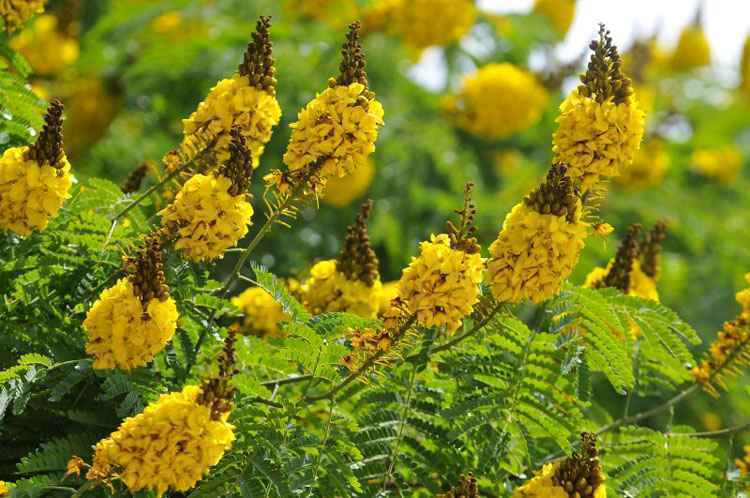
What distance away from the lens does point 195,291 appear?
4000 millimetres

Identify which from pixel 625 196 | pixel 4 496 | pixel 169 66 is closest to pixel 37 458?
pixel 4 496

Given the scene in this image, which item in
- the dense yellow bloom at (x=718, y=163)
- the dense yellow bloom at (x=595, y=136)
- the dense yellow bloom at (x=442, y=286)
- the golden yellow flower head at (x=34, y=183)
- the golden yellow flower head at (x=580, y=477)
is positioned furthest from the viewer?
the dense yellow bloom at (x=718, y=163)

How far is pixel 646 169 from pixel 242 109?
22.3 feet

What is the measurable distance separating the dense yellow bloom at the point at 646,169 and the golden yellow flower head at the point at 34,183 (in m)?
6.98

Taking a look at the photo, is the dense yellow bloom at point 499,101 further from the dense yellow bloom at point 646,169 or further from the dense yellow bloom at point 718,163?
the dense yellow bloom at point 718,163

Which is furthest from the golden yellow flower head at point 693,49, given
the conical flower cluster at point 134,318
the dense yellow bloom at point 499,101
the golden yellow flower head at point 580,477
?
the conical flower cluster at point 134,318

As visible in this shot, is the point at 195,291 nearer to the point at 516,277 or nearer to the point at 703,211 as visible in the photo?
the point at 516,277

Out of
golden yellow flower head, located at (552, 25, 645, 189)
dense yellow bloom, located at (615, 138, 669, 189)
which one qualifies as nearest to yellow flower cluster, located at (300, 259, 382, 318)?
golden yellow flower head, located at (552, 25, 645, 189)

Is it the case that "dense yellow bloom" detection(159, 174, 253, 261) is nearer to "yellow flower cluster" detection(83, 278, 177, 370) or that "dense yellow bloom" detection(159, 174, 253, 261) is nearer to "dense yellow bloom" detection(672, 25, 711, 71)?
"yellow flower cluster" detection(83, 278, 177, 370)

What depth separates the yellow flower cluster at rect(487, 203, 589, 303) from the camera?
358 centimetres

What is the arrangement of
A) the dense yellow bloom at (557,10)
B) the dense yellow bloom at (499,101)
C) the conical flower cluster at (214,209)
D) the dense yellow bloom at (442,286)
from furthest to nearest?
the dense yellow bloom at (557,10), the dense yellow bloom at (499,101), the conical flower cluster at (214,209), the dense yellow bloom at (442,286)

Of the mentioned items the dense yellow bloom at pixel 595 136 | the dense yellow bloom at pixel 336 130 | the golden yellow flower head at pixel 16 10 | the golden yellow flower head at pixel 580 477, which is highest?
the golden yellow flower head at pixel 16 10

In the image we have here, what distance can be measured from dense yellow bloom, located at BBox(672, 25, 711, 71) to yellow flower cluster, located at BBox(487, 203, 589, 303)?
1196cm

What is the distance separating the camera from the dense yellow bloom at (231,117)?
399cm
